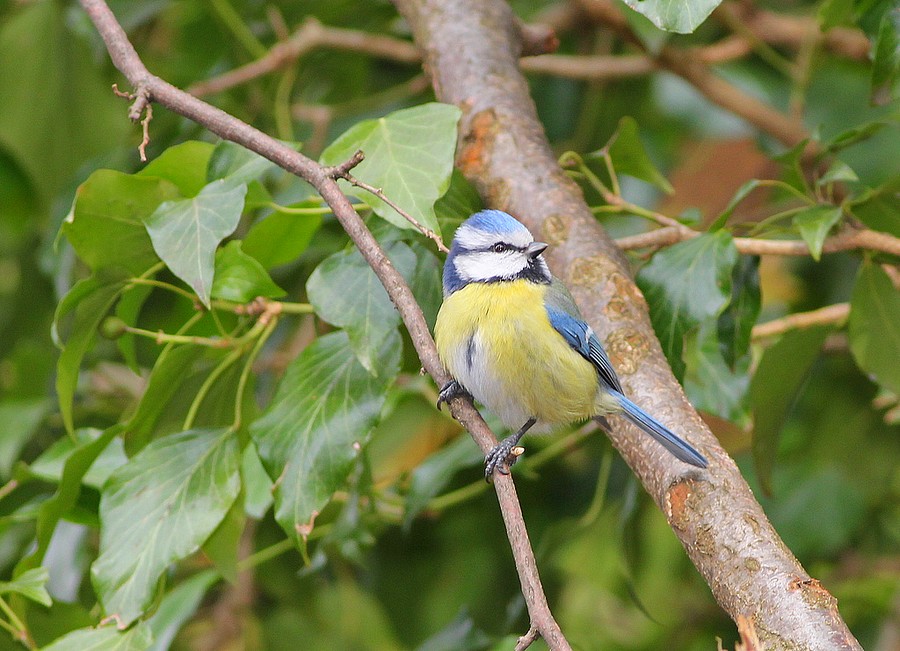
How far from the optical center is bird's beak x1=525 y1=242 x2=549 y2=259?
2061 mm

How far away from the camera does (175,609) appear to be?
2393mm

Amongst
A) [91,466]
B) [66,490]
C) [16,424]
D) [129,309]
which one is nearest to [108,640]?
[66,490]

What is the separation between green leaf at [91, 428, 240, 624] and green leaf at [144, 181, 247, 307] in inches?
17.5

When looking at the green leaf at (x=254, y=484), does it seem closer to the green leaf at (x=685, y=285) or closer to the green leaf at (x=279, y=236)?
the green leaf at (x=279, y=236)

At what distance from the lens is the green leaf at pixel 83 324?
2033 mm

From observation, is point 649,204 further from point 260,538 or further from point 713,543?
point 713,543

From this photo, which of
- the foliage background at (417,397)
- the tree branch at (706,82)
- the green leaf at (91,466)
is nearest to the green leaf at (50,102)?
the foliage background at (417,397)

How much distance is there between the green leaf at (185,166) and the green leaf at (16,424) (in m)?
1.19

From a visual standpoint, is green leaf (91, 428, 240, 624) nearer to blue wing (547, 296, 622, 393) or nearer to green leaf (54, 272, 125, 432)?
green leaf (54, 272, 125, 432)

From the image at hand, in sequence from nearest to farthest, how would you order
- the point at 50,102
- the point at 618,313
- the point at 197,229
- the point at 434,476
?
1. the point at 197,229
2. the point at 618,313
3. the point at 434,476
4. the point at 50,102

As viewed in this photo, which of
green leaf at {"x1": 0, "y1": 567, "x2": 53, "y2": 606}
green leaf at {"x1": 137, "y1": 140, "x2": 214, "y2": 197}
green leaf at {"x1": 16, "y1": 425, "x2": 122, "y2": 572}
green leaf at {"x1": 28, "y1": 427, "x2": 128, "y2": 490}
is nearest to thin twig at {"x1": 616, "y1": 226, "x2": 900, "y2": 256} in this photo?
green leaf at {"x1": 137, "y1": 140, "x2": 214, "y2": 197}

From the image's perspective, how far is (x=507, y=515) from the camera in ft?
Answer: 4.67

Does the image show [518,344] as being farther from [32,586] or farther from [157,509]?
[32,586]

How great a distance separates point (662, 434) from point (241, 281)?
858 millimetres
